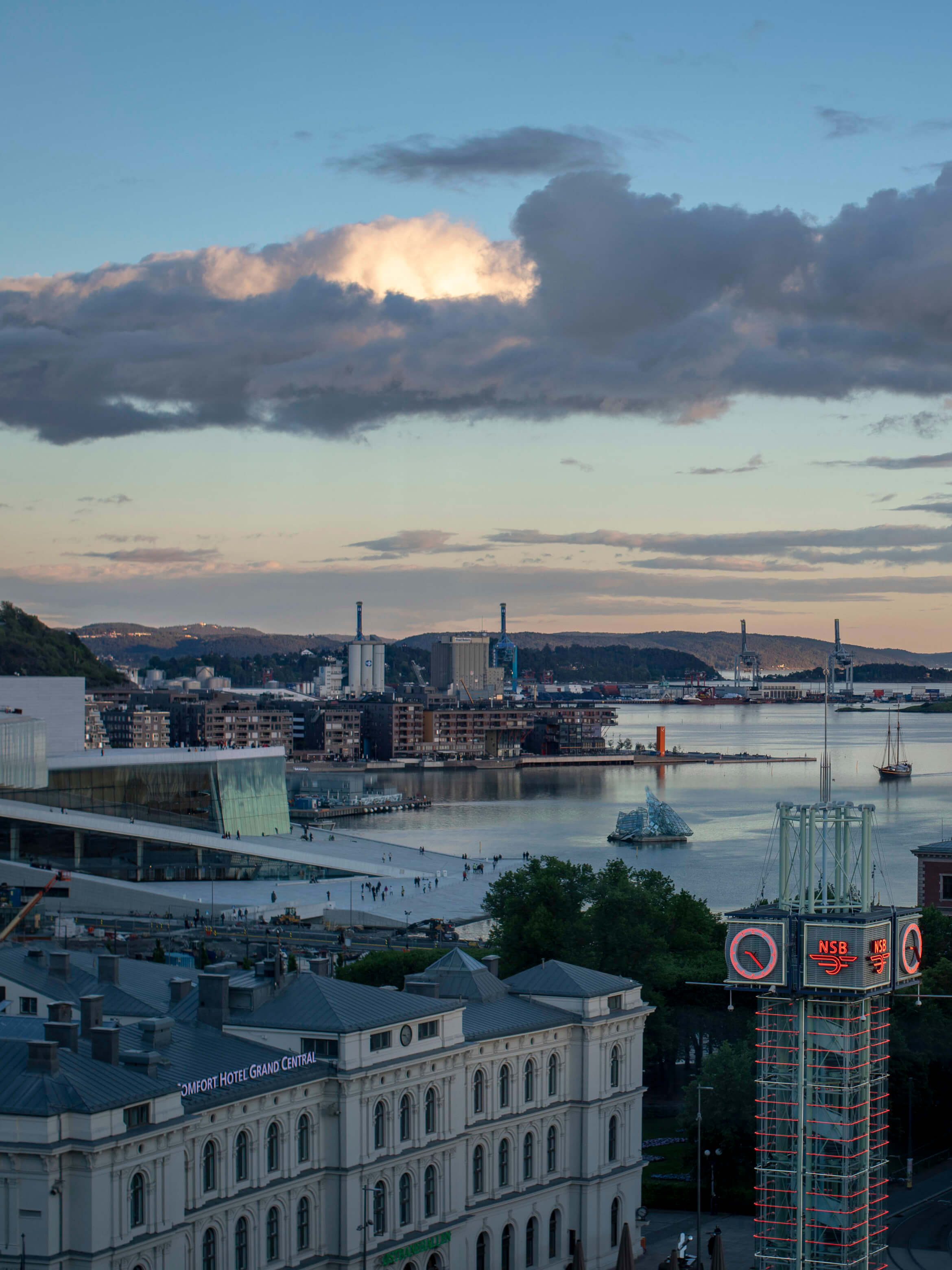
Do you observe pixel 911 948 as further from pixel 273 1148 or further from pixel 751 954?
pixel 273 1148

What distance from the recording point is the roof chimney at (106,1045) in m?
18.6

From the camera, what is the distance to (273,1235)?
784 inches

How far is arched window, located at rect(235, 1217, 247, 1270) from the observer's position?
19.2m

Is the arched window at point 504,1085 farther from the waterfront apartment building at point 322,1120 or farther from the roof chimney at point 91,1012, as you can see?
the roof chimney at point 91,1012

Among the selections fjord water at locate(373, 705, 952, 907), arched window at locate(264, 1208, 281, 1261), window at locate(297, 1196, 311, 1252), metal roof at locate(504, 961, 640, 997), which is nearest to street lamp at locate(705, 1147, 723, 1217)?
metal roof at locate(504, 961, 640, 997)

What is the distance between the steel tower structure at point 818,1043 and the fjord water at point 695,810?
2800 cm

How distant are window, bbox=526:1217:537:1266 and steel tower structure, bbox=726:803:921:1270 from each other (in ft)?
15.2

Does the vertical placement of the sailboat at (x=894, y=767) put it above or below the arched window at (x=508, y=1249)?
above

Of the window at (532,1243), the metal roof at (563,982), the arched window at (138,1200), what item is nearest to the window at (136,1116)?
the arched window at (138,1200)

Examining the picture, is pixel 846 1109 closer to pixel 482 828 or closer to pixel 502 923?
pixel 502 923

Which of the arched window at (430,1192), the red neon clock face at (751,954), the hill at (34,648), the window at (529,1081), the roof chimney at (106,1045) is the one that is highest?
the hill at (34,648)

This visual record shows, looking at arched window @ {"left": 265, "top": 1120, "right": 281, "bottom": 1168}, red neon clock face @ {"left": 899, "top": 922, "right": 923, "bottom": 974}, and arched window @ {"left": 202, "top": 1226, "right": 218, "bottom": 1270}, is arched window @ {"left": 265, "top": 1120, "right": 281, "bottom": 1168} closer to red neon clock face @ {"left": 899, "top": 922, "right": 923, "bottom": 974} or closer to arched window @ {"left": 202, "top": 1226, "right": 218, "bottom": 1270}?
arched window @ {"left": 202, "top": 1226, "right": 218, "bottom": 1270}

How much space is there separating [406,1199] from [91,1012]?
4868mm

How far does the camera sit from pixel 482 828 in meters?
92.0
